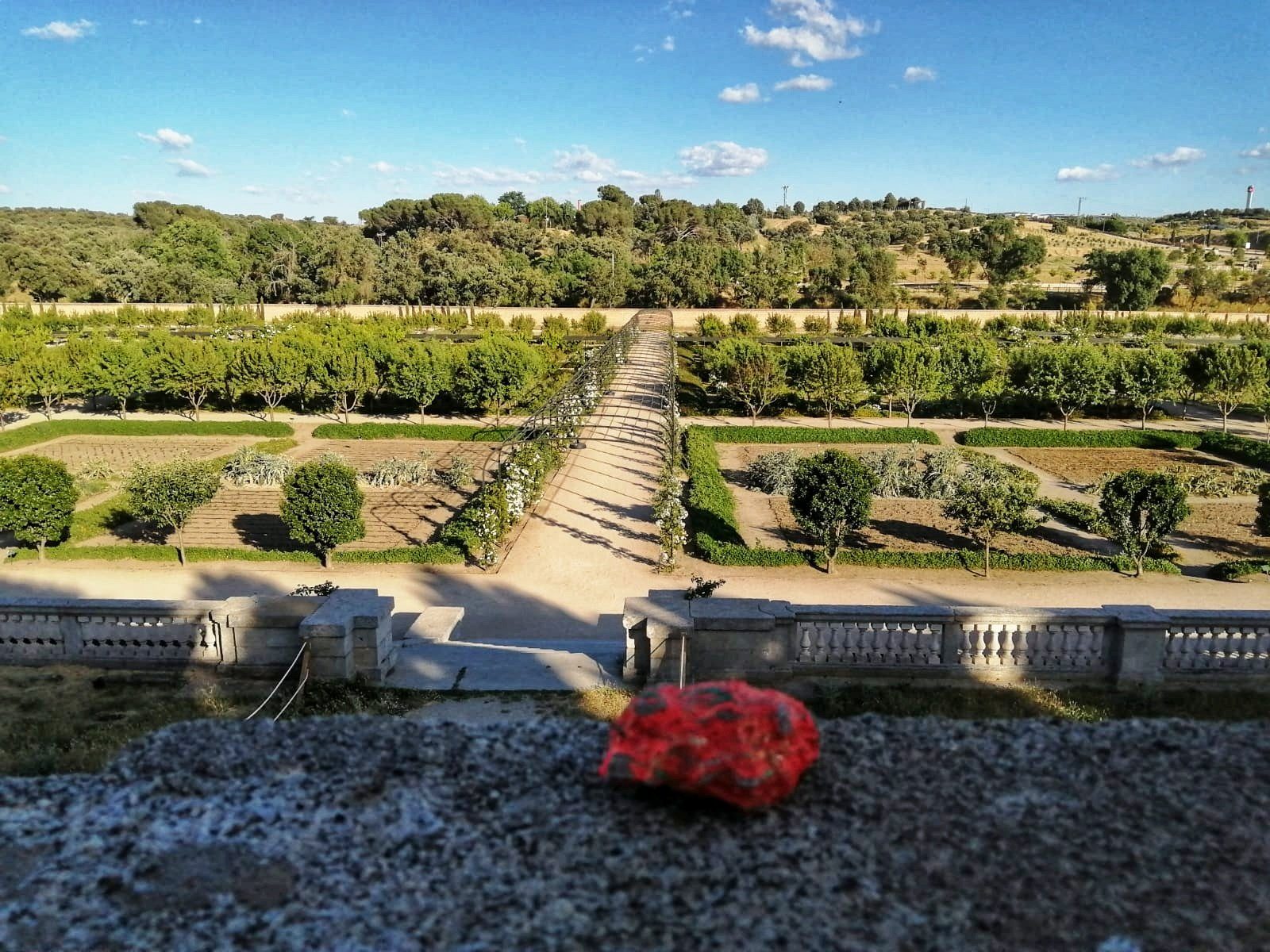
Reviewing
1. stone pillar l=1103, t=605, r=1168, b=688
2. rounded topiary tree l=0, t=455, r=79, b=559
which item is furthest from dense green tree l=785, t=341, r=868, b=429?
rounded topiary tree l=0, t=455, r=79, b=559

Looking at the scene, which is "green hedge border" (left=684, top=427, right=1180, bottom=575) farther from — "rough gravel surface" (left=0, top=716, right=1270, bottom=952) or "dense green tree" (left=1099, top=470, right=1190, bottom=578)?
"rough gravel surface" (left=0, top=716, right=1270, bottom=952)

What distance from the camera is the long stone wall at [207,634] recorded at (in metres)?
10.2

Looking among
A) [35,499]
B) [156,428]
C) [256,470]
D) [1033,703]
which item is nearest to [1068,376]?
[1033,703]

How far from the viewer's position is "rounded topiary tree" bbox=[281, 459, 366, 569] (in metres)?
17.1

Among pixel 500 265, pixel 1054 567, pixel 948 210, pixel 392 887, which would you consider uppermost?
pixel 948 210

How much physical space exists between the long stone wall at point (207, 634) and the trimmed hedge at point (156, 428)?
70.5ft

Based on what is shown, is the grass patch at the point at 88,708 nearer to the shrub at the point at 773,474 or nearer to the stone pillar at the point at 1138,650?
the stone pillar at the point at 1138,650

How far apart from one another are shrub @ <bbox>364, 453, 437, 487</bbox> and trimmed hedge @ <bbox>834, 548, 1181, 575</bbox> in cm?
1255

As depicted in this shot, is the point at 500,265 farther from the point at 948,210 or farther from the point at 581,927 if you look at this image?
the point at 948,210

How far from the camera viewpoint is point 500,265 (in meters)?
71.2

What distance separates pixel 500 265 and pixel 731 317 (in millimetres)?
20842

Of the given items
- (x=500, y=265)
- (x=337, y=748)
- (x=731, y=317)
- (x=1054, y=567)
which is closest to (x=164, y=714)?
(x=337, y=748)

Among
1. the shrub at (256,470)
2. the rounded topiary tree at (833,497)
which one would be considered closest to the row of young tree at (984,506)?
the rounded topiary tree at (833,497)

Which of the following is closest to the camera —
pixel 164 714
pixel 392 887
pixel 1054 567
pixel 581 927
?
pixel 581 927
